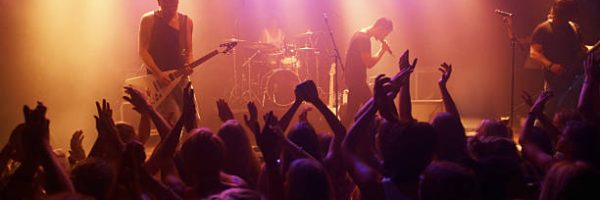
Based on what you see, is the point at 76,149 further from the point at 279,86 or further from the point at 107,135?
the point at 279,86

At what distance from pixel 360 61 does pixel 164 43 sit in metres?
2.88

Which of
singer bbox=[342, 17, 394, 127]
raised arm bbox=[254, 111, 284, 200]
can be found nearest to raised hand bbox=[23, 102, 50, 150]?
raised arm bbox=[254, 111, 284, 200]

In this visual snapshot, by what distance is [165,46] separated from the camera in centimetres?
563

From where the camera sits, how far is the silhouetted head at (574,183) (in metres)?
2.04

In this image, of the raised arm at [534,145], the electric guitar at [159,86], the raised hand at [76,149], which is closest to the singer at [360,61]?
the electric guitar at [159,86]

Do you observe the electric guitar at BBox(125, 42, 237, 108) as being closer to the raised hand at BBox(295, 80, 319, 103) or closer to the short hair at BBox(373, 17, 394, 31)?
the raised hand at BBox(295, 80, 319, 103)

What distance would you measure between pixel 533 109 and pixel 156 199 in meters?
2.18

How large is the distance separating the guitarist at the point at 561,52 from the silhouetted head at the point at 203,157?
18.0 ft

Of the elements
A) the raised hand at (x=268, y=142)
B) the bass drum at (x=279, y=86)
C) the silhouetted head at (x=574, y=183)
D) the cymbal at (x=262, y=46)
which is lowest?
the bass drum at (x=279, y=86)

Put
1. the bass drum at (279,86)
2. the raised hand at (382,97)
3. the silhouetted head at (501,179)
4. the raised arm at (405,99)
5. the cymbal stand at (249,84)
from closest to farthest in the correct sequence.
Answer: the silhouetted head at (501,179), the raised hand at (382,97), the raised arm at (405,99), the bass drum at (279,86), the cymbal stand at (249,84)

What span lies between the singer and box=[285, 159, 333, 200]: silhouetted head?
5316mm

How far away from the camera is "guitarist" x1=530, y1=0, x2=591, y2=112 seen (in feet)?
21.7

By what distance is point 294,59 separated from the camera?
10625 mm

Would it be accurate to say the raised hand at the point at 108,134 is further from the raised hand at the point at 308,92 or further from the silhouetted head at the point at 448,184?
the silhouetted head at the point at 448,184
